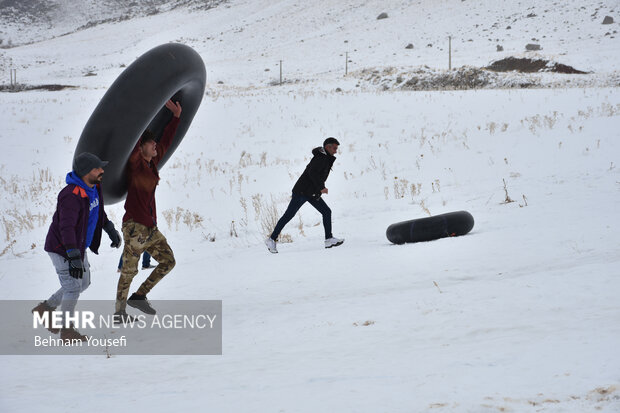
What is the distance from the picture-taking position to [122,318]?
4742 mm

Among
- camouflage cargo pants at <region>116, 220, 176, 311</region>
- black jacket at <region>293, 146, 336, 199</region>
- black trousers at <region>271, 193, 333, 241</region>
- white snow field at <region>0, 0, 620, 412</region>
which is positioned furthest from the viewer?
black trousers at <region>271, 193, 333, 241</region>

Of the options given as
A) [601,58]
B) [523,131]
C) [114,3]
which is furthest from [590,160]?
[114,3]

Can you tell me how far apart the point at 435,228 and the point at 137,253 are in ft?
11.9

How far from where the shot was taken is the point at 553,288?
13.1 ft

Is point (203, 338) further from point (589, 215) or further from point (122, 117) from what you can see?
point (589, 215)

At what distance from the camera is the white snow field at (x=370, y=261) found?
280 centimetres

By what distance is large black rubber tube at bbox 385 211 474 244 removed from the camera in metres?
6.60

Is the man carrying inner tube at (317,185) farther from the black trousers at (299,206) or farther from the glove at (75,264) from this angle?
A: the glove at (75,264)

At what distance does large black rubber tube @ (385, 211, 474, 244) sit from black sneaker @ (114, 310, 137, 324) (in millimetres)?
3374

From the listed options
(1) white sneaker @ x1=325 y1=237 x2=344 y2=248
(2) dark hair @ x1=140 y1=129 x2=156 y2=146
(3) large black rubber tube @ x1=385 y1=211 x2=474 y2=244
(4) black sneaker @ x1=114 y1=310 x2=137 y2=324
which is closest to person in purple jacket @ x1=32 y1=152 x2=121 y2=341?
(4) black sneaker @ x1=114 y1=310 x2=137 y2=324

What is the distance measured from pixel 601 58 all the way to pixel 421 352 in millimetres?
37259

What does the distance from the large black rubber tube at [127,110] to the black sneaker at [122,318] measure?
1.04 m

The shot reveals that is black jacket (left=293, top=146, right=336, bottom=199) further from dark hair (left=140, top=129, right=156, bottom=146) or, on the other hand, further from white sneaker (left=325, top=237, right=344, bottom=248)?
dark hair (left=140, top=129, right=156, bottom=146)

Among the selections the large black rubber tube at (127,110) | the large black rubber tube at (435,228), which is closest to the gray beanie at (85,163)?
the large black rubber tube at (127,110)
